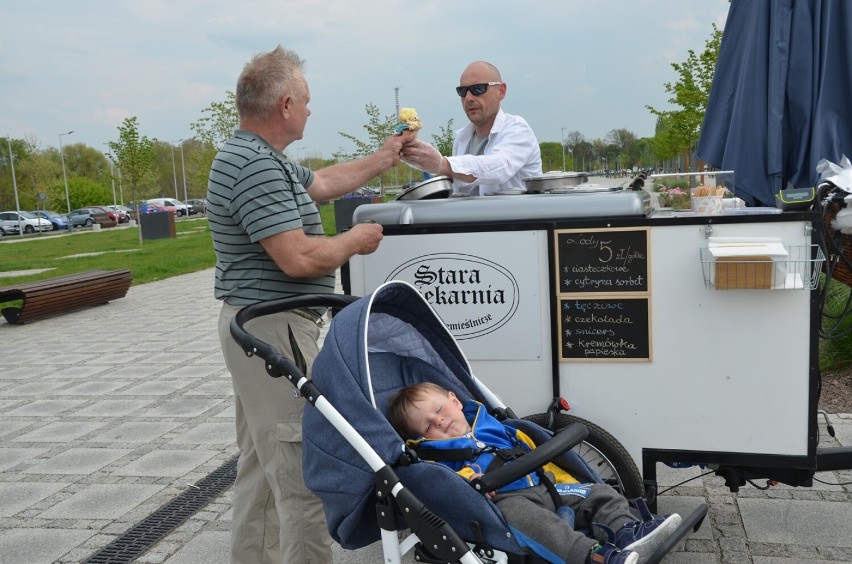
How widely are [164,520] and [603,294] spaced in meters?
2.64

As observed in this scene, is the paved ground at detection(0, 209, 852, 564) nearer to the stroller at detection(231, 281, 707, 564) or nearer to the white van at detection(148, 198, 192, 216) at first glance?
the stroller at detection(231, 281, 707, 564)

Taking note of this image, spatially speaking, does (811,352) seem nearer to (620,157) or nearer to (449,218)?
(449,218)

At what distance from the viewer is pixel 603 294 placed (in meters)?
3.42

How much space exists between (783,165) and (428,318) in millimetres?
1952

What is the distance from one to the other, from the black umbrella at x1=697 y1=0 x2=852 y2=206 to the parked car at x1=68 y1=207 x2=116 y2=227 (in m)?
54.1

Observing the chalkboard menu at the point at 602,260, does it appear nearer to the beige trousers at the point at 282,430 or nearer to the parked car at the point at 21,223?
the beige trousers at the point at 282,430

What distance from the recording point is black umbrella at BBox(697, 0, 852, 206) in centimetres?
370

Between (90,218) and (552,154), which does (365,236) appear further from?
(552,154)

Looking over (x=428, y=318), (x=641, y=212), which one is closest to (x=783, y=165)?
(x=641, y=212)

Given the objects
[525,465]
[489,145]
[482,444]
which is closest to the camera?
[525,465]

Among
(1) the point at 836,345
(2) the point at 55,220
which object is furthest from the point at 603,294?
(2) the point at 55,220

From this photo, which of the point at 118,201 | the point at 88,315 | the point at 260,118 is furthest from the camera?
the point at 118,201

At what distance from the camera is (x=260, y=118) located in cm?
317

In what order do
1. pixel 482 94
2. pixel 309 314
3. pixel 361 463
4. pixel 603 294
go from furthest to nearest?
pixel 482 94 → pixel 603 294 → pixel 309 314 → pixel 361 463
